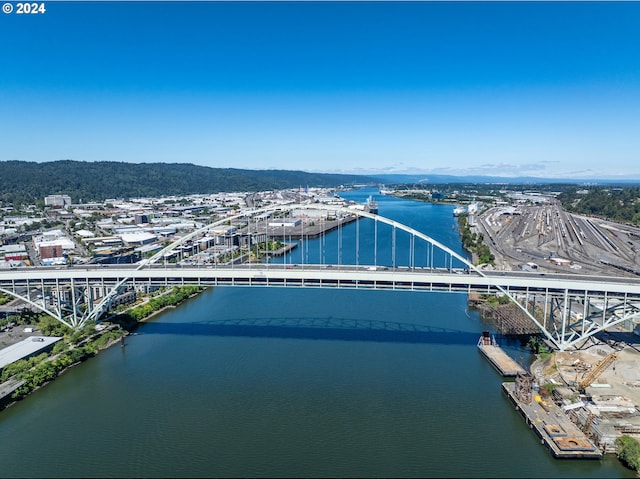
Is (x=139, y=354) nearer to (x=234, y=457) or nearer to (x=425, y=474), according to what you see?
(x=234, y=457)

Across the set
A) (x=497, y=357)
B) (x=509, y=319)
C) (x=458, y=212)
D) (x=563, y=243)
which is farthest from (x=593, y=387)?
(x=458, y=212)

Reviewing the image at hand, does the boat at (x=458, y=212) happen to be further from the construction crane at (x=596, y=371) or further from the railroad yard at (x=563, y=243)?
the construction crane at (x=596, y=371)

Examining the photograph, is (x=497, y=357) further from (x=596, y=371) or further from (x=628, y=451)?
(x=628, y=451)

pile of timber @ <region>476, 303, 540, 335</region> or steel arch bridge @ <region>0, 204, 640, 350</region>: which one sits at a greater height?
steel arch bridge @ <region>0, 204, 640, 350</region>

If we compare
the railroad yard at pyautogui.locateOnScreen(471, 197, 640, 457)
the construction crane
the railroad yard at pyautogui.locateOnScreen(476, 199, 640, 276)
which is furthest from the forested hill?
the construction crane

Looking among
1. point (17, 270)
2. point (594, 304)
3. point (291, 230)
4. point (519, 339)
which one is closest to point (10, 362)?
point (17, 270)

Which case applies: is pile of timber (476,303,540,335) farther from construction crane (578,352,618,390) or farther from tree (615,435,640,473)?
tree (615,435,640,473)
